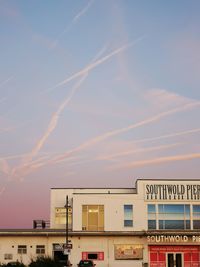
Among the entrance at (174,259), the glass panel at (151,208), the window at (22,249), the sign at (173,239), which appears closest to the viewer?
the sign at (173,239)

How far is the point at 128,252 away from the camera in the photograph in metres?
60.2

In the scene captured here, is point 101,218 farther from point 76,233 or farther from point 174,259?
point 174,259

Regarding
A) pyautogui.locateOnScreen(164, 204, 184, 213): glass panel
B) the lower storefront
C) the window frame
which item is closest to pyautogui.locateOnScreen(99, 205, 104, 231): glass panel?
the window frame

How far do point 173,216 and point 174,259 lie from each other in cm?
488

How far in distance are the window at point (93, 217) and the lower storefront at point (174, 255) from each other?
648cm

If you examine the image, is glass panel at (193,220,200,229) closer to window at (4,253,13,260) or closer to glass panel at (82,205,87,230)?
glass panel at (82,205,87,230)

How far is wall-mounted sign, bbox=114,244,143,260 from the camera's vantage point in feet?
197

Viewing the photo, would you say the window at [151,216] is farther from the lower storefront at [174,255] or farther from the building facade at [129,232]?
the lower storefront at [174,255]

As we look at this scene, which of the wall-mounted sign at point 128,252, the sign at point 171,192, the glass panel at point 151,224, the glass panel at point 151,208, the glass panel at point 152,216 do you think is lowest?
the wall-mounted sign at point 128,252

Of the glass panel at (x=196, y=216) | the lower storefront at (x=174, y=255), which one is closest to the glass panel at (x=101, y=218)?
the lower storefront at (x=174, y=255)

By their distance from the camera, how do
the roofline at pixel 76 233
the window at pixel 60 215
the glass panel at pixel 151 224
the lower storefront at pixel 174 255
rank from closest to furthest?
the roofline at pixel 76 233 → the lower storefront at pixel 174 255 → the glass panel at pixel 151 224 → the window at pixel 60 215

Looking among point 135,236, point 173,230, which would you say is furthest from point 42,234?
point 173,230

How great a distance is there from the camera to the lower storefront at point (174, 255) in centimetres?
6022

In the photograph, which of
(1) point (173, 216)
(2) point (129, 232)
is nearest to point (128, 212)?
(2) point (129, 232)
